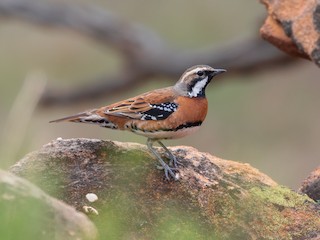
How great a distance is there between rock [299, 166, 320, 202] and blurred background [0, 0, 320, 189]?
16.9 ft

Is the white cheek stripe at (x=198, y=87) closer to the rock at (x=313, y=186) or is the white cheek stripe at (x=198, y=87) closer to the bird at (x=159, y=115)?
the bird at (x=159, y=115)

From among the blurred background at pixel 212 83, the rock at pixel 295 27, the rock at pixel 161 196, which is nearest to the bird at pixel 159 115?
the rock at pixel 161 196

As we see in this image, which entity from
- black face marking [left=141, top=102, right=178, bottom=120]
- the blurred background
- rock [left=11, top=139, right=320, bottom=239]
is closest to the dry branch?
the blurred background

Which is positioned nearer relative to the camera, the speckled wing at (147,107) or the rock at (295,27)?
the speckled wing at (147,107)

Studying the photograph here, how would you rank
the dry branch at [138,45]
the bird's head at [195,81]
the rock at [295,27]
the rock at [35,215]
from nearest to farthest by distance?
the rock at [35,215] < the bird's head at [195,81] < the rock at [295,27] < the dry branch at [138,45]

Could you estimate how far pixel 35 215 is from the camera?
4.77m

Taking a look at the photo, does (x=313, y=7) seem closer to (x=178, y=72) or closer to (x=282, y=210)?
(x=282, y=210)

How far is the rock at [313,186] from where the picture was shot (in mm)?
7148

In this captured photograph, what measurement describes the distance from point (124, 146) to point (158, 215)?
923 millimetres

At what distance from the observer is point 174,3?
1850 centimetres

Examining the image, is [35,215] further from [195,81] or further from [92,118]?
[195,81]

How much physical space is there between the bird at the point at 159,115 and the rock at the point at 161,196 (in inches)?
7.0

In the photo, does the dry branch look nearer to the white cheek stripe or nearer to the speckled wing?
the white cheek stripe

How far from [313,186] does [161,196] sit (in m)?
1.41
